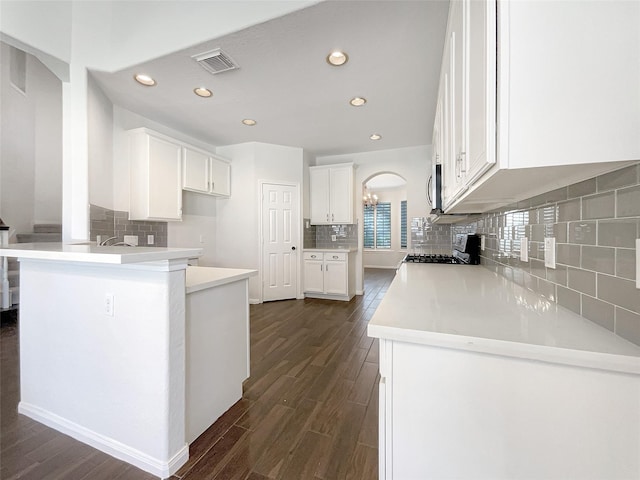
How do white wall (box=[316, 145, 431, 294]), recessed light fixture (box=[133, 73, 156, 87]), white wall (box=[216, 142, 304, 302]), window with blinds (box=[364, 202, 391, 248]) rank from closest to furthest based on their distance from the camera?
recessed light fixture (box=[133, 73, 156, 87]) → white wall (box=[216, 142, 304, 302]) → white wall (box=[316, 145, 431, 294]) → window with blinds (box=[364, 202, 391, 248])

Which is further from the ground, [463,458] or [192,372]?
[463,458]

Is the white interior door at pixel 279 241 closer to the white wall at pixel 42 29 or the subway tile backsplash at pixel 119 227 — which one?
the subway tile backsplash at pixel 119 227

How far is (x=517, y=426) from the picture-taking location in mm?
660

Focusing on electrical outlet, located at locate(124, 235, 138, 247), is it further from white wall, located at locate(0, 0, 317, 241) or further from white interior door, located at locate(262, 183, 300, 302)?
white interior door, located at locate(262, 183, 300, 302)

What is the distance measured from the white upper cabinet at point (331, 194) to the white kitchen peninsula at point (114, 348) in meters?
3.31

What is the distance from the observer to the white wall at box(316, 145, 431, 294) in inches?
172

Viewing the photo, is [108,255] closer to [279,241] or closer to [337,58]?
[337,58]

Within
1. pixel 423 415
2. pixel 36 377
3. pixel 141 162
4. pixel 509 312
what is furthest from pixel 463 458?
pixel 141 162

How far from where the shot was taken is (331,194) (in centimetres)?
473

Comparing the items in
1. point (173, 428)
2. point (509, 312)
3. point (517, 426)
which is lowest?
point (173, 428)

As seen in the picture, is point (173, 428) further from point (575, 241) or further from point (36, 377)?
point (575, 241)

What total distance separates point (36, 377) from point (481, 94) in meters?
2.70

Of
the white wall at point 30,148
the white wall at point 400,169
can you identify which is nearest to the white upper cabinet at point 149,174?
the white wall at point 30,148

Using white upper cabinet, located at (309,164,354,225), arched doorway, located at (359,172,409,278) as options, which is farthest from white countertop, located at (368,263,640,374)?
arched doorway, located at (359,172,409,278)
